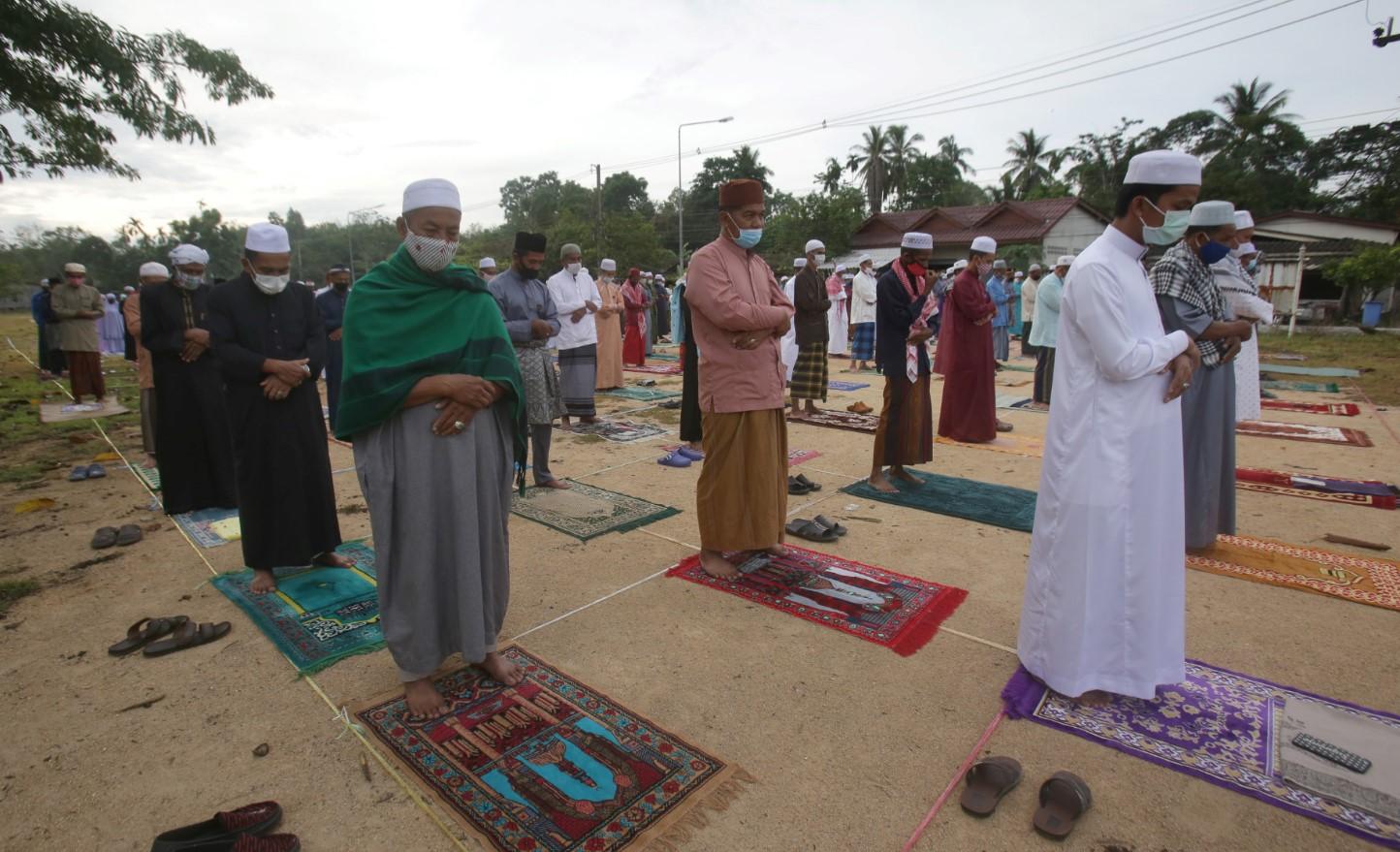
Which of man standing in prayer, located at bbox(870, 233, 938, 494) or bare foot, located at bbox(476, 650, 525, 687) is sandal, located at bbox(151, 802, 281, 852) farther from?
man standing in prayer, located at bbox(870, 233, 938, 494)

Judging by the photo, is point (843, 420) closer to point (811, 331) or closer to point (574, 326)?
point (811, 331)

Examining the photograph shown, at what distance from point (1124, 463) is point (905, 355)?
2.55 m

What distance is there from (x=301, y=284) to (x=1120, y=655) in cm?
404

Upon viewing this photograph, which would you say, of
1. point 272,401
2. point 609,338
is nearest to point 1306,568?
point 272,401

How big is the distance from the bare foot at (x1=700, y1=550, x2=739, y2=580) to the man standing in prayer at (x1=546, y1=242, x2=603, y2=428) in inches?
121

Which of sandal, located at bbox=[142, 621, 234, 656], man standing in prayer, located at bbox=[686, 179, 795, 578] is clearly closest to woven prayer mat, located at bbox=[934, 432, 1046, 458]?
man standing in prayer, located at bbox=[686, 179, 795, 578]

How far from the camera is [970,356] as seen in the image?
6223 mm

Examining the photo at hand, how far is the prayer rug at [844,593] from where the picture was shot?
10.2 feet

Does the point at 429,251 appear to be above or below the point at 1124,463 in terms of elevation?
above

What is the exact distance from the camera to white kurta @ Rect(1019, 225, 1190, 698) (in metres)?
2.41

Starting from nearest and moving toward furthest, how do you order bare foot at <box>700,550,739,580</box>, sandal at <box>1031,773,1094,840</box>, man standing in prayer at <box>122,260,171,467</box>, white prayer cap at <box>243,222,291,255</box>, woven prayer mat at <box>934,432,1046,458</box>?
sandal at <box>1031,773,1094,840</box> < white prayer cap at <box>243,222,291,255</box> < bare foot at <box>700,550,739,580</box> < man standing in prayer at <box>122,260,171,467</box> < woven prayer mat at <box>934,432,1046,458</box>

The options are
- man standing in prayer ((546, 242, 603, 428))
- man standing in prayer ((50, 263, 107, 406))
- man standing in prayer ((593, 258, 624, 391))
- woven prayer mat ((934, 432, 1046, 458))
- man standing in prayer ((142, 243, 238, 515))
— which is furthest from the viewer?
man standing in prayer ((593, 258, 624, 391))

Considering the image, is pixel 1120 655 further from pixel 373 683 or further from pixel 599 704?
pixel 373 683

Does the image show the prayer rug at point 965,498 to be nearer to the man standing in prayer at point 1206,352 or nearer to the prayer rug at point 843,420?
the man standing in prayer at point 1206,352
